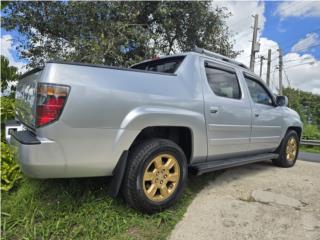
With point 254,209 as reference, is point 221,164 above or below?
above

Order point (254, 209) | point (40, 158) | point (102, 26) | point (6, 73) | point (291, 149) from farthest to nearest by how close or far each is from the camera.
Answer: point (102, 26)
point (291, 149)
point (6, 73)
point (254, 209)
point (40, 158)

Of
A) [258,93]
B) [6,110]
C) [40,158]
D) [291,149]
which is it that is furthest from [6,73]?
[291,149]

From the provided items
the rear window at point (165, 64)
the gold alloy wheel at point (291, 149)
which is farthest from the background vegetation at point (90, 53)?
the gold alloy wheel at point (291, 149)

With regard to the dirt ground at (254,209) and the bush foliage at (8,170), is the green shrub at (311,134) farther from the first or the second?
the bush foliage at (8,170)

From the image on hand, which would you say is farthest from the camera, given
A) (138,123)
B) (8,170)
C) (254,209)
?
(8,170)

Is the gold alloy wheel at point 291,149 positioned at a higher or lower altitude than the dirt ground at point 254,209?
higher

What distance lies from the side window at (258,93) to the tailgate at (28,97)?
123 inches

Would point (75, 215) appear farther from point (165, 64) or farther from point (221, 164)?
point (165, 64)

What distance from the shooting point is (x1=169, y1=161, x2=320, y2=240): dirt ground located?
8.34 ft

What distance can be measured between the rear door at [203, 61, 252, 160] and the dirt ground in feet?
1.62

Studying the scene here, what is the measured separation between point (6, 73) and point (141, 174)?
396 cm

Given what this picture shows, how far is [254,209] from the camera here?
304 centimetres

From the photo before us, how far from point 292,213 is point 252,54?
16.5 metres

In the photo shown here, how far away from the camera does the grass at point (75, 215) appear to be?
2.39 m
